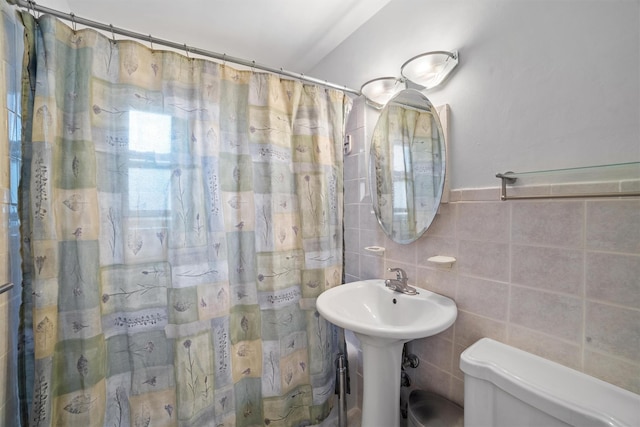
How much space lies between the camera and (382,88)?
1.30 m

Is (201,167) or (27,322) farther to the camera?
(201,167)

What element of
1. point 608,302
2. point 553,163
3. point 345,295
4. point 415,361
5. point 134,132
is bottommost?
point 415,361

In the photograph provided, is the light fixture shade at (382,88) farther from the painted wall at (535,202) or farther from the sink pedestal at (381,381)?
the sink pedestal at (381,381)

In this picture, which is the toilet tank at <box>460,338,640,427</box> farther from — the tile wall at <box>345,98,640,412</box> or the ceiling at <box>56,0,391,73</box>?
the ceiling at <box>56,0,391,73</box>

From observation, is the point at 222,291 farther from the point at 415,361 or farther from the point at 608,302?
the point at 608,302

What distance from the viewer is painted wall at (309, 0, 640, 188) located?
69 centimetres

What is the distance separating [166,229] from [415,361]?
1291 millimetres

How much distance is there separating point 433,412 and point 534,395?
0.52 meters

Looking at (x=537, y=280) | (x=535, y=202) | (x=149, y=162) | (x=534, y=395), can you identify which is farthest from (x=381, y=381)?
(x=149, y=162)

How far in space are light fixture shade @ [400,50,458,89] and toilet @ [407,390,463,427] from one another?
4.49 ft

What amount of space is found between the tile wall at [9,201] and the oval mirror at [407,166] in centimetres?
147

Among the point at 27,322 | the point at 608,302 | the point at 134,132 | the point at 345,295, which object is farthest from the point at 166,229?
the point at 608,302

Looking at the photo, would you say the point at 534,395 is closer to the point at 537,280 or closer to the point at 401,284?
the point at 537,280

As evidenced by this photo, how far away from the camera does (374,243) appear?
56.6 inches
